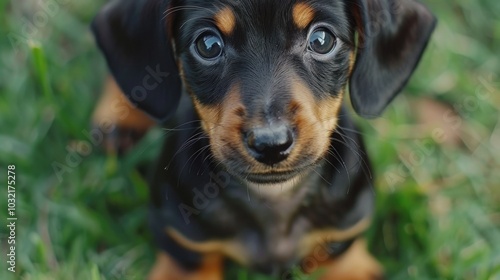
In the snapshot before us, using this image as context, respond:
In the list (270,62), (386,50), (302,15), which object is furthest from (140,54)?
(386,50)

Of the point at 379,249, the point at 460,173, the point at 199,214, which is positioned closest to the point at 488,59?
the point at 460,173

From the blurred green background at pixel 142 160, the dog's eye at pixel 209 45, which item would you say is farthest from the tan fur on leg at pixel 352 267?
the dog's eye at pixel 209 45

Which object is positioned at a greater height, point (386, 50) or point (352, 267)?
point (386, 50)

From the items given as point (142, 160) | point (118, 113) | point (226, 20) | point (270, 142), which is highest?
point (226, 20)

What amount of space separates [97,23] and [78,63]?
4.42 feet

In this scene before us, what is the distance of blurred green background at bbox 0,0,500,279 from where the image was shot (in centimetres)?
402

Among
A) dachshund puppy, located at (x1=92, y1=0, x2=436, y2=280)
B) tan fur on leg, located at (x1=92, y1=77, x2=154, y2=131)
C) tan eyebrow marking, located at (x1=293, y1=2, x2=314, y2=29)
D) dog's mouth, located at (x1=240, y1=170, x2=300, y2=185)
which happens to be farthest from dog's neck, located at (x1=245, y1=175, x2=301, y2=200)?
tan fur on leg, located at (x1=92, y1=77, x2=154, y2=131)

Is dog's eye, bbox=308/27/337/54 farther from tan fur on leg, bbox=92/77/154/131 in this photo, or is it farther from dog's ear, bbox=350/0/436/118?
tan fur on leg, bbox=92/77/154/131

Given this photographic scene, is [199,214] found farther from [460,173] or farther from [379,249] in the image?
[460,173]

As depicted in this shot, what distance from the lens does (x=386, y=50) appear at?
11.3 feet

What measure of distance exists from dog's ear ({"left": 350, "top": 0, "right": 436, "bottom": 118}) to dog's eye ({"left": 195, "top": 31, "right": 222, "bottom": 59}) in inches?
21.2

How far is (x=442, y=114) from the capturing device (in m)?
4.70

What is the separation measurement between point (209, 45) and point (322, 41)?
1.39ft

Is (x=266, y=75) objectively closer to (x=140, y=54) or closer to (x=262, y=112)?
(x=262, y=112)
